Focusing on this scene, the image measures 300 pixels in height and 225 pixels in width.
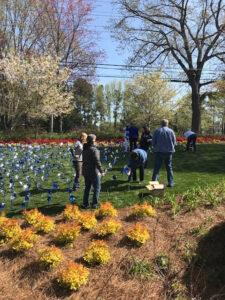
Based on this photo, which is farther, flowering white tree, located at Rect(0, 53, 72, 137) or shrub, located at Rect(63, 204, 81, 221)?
flowering white tree, located at Rect(0, 53, 72, 137)

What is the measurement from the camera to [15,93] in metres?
20.3

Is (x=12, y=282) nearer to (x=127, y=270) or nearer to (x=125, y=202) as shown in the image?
(x=127, y=270)

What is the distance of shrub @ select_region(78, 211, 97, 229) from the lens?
4633 mm

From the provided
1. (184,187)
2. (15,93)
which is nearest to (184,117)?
(15,93)

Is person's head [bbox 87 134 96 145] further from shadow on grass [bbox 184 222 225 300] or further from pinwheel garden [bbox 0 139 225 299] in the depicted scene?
shadow on grass [bbox 184 222 225 300]

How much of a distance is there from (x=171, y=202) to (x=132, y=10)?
20.1 m

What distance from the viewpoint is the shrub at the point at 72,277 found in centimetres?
331

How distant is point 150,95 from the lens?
2706 cm

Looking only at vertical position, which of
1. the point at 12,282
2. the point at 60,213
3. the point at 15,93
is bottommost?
the point at 12,282

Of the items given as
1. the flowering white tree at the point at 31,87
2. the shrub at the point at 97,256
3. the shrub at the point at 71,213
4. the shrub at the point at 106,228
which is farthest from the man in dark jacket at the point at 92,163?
the flowering white tree at the point at 31,87

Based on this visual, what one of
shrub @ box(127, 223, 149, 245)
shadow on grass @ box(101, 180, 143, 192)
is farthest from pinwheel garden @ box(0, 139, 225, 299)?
shadow on grass @ box(101, 180, 143, 192)

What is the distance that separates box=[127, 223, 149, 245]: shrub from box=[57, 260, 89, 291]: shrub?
1116 mm

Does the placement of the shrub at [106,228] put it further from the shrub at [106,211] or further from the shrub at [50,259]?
the shrub at [50,259]

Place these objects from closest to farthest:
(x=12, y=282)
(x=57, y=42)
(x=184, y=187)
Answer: (x=12, y=282) < (x=184, y=187) < (x=57, y=42)
